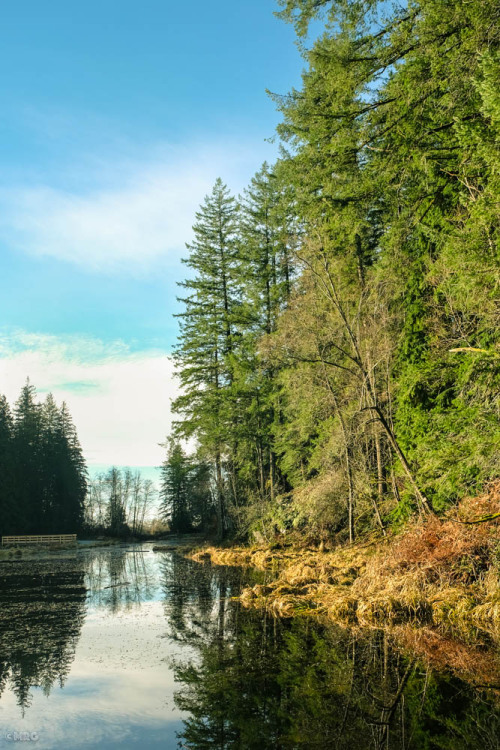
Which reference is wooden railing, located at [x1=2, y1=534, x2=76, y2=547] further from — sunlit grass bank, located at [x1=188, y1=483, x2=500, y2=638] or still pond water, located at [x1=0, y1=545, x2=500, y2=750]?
sunlit grass bank, located at [x1=188, y1=483, x2=500, y2=638]

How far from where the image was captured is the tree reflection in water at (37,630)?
5836mm

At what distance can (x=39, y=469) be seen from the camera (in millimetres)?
46844

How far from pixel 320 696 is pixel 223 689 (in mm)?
1076

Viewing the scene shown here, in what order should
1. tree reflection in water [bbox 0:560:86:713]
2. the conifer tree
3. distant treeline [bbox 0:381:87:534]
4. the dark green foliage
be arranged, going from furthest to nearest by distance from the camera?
the dark green foliage < distant treeline [bbox 0:381:87:534] < the conifer tree < tree reflection in water [bbox 0:560:86:713]

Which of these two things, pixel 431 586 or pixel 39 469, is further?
pixel 39 469

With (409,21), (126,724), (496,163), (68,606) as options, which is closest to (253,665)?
(126,724)

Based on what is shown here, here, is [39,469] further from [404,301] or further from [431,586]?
[431,586]

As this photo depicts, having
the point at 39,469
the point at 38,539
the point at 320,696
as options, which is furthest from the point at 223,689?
the point at 39,469

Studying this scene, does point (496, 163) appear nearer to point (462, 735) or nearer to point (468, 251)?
point (468, 251)

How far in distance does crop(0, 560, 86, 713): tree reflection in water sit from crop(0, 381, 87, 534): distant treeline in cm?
2860

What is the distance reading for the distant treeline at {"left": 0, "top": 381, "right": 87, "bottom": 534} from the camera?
41125 mm

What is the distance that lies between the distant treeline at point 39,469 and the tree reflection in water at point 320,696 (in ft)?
128

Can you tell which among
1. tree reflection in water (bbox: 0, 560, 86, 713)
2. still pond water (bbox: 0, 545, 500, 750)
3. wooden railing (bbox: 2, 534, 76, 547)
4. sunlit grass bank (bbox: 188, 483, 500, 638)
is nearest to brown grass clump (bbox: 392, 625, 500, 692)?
still pond water (bbox: 0, 545, 500, 750)

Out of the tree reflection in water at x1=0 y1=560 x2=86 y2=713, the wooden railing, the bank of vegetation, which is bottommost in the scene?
the wooden railing
